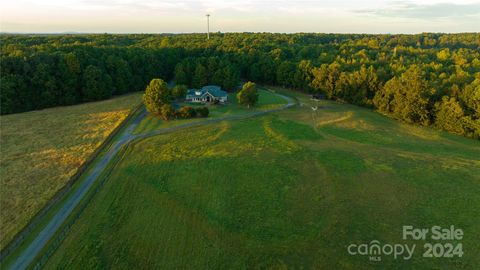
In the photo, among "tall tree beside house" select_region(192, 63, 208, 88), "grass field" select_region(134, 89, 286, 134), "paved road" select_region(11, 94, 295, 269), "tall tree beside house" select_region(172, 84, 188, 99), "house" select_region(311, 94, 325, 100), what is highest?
"tall tree beside house" select_region(192, 63, 208, 88)

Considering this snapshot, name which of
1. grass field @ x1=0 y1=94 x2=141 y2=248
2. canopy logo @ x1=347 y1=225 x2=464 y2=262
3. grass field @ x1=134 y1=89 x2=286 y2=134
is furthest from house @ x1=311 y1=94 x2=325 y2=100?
canopy logo @ x1=347 y1=225 x2=464 y2=262

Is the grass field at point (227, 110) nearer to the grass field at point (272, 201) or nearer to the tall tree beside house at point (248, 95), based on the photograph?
the tall tree beside house at point (248, 95)

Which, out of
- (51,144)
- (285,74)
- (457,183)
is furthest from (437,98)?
(51,144)

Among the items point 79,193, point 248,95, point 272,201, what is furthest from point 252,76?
point 79,193

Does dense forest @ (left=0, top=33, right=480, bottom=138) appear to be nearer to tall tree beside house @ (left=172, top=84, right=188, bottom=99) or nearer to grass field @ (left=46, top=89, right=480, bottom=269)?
grass field @ (left=46, top=89, right=480, bottom=269)

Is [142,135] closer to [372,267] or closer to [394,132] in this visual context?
[372,267]

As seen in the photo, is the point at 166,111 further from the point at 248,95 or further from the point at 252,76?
the point at 252,76
